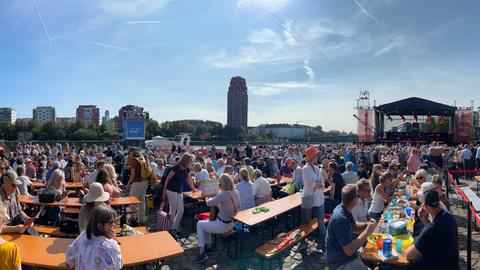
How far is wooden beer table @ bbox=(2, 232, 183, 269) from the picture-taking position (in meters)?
3.10

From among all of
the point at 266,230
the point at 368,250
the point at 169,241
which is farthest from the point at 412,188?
the point at 169,241

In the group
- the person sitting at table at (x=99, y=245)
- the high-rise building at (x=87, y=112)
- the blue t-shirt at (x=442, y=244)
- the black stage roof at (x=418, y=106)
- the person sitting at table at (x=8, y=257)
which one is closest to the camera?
the person sitting at table at (x=8, y=257)

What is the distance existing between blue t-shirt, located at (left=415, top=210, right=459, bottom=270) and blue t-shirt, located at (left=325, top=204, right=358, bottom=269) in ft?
2.22

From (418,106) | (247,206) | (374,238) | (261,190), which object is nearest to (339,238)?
(374,238)

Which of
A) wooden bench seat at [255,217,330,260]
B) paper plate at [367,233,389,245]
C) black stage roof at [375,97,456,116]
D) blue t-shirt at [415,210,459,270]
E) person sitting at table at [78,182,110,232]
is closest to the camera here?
blue t-shirt at [415,210,459,270]

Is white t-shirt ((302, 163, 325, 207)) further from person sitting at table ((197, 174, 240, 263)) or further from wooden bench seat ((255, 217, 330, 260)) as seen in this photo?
person sitting at table ((197, 174, 240, 263))

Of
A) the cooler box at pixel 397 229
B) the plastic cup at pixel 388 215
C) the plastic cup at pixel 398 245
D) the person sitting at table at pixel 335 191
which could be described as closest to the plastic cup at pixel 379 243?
the plastic cup at pixel 398 245

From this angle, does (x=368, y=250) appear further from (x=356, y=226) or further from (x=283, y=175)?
(x=283, y=175)

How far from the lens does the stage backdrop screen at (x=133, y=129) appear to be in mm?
23562

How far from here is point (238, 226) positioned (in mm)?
5406

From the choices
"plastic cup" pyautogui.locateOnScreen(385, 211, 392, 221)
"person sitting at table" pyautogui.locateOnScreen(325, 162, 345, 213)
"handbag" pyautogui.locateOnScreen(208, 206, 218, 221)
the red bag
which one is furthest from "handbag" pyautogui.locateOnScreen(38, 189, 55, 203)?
"plastic cup" pyautogui.locateOnScreen(385, 211, 392, 221)

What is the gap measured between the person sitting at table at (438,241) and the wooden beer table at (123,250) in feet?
8.13

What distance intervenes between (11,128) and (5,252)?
219ft

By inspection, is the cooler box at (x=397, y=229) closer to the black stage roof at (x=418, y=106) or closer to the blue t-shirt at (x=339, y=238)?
the blue t-shirt at (x=339, y=238)
